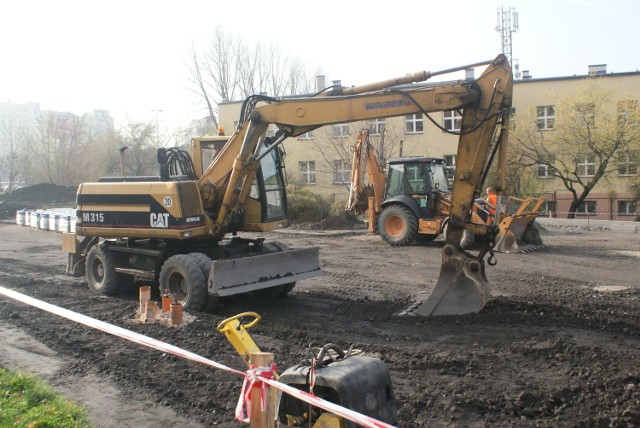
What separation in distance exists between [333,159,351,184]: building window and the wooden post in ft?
94.0

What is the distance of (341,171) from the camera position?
Answer: 34.3 m

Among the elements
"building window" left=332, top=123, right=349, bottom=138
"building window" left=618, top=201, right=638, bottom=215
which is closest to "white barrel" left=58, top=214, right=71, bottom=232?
"building window" left=332, top=123, right=349, bottom=138

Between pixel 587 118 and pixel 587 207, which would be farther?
pixel 587 207

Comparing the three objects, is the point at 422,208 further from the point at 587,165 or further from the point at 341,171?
the point at 341,171

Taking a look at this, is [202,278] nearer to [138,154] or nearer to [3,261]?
[3,261]

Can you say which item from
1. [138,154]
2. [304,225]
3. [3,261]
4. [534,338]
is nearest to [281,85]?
[138,154]

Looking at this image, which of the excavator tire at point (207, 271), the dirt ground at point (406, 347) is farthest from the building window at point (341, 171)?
the excavator tire at point (207, 271)

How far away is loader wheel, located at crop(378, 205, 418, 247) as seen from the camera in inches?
624

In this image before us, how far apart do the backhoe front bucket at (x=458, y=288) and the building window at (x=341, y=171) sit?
79.6ft

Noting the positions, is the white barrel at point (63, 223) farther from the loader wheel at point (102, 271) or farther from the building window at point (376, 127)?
the building window at point (376, 127)

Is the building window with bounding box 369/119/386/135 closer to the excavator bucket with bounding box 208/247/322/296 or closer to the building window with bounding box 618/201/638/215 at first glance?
the building window with bounding box 618/201/638/215

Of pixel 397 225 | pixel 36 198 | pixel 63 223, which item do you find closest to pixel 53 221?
pixel 63 223

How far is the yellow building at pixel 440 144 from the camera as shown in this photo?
29375mm

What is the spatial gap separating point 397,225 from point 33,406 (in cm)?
1232
